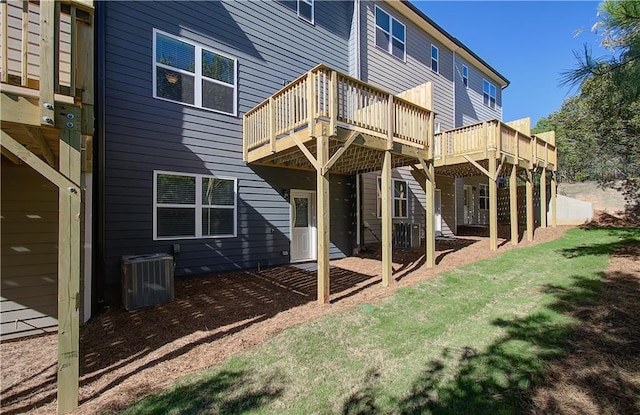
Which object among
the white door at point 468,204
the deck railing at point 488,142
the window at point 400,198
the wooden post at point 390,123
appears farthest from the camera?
the white door at point 468,204

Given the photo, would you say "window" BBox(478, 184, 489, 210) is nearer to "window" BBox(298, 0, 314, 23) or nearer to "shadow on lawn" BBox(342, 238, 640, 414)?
"window" BBox(298, 0, 314, 23)

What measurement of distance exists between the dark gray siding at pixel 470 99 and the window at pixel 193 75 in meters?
11.3

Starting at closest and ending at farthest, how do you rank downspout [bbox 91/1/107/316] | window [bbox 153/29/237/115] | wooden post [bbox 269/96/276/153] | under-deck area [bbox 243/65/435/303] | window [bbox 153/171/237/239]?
under-deck area [bbox 243/65/435/303] → downspout [bbox 91/1/107/316] → wooden post [bbox 269/96/276/153] → window [bbox 153/171/237/239] → window [bbox 153/29/237/115]

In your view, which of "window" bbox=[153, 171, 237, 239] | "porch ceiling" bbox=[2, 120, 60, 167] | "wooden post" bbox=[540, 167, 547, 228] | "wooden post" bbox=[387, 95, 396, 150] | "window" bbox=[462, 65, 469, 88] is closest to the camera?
"porch ceiling" bbox=[2, 120, 60, 167]

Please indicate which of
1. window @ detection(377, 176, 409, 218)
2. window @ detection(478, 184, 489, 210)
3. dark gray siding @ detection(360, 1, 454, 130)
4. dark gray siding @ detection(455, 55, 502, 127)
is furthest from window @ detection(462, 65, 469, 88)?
window @ detection(377, 176, 409, 218)

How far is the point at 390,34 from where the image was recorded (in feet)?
37.1

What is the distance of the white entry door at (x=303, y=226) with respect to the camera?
876 centimetres

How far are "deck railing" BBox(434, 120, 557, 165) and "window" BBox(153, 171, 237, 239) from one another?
7709 millimetres

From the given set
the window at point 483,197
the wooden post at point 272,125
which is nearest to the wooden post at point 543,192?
the window at point 483,197

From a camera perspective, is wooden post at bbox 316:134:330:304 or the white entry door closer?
wooden post at bbox 316:134:330:304

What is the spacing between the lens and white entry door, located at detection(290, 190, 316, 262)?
28.7ft

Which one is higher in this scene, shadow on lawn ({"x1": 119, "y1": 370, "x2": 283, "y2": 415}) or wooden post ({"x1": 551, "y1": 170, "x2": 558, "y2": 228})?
wooden post ({"x1": 551, "y1": 170, "x2": 558, "y2": 228})

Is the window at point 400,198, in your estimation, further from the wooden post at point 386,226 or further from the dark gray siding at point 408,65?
the wooden post at point 386,226

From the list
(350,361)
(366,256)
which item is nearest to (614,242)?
(366,256)
